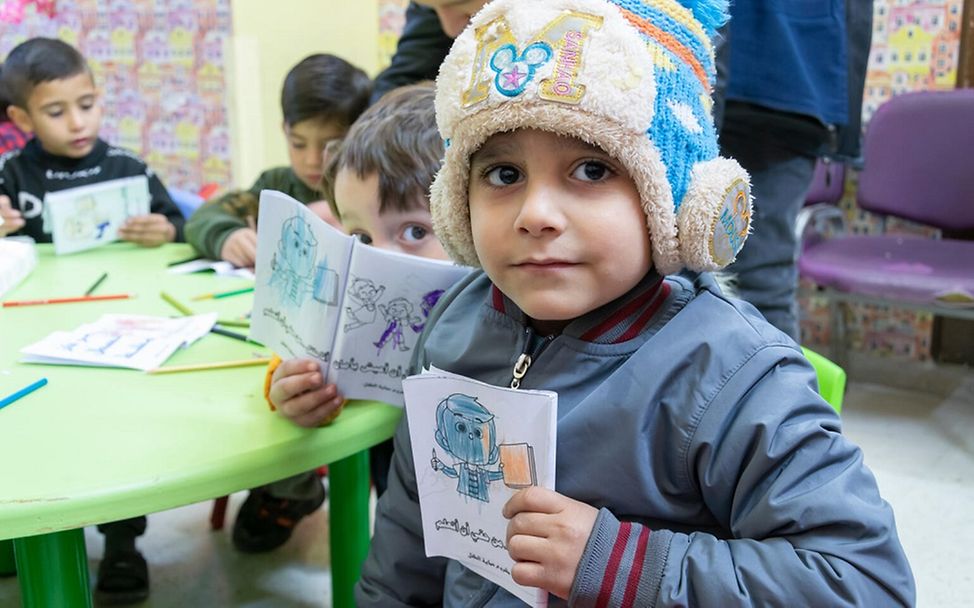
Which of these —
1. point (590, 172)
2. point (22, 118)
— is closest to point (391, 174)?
point (590, 172)

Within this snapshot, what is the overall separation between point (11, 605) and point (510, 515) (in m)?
1.33

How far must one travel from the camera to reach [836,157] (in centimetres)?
178

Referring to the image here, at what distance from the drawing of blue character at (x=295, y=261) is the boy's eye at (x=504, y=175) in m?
0.28

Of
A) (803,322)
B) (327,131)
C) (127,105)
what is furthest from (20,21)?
(803,322)

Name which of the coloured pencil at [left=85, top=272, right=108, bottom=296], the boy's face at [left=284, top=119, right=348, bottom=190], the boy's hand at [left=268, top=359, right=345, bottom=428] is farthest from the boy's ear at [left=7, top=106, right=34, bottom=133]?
the boy's hand at [left=268, top=359, right=345, bottom=428]

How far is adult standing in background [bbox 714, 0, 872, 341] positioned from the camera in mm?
1524

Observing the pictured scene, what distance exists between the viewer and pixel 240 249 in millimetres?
1747

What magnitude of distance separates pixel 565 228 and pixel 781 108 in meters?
0.93

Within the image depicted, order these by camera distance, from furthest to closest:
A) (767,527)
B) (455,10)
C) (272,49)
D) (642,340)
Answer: (272,49) → (455,10) → (642,340) → (767,527)

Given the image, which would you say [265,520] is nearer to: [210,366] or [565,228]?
[210,366]

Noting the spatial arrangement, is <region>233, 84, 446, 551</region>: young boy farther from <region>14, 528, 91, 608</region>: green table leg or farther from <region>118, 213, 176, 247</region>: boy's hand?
<region>118, 213, 176, 247</region>: boy's hand

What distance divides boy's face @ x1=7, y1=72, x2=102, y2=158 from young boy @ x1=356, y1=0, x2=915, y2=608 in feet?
6.15

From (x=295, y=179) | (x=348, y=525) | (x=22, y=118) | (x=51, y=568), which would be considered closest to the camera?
(x=51, y=568)

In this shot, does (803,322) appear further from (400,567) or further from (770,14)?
(400,567)
